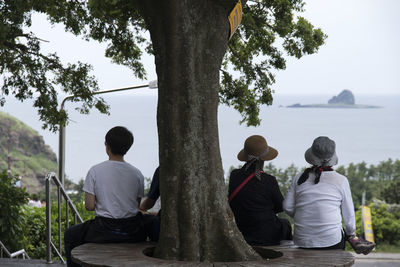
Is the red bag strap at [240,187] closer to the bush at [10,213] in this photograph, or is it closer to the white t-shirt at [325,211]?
the white t-shirt at [325,211]

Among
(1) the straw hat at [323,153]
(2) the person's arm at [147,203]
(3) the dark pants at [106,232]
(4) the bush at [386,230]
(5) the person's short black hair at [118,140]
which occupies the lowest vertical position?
(4) the bush at [386,230]

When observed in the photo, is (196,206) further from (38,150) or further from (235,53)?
(38,150)

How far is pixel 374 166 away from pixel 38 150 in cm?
9239

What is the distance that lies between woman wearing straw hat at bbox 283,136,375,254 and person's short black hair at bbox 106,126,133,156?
1.40 metres

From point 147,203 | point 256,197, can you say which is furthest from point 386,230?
point 147,203

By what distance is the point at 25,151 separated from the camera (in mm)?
136000

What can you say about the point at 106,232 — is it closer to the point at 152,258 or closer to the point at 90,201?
the point at 90,201

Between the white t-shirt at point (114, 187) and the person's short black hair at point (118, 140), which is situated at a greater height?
the person's short black hair at point (118, 140)

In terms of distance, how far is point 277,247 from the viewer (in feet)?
16.4

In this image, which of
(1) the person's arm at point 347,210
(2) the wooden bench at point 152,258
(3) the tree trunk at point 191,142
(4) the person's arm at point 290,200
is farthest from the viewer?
(4) the person's arm at point 290,200

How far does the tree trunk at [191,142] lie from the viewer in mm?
4637

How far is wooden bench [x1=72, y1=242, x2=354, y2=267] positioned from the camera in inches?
164

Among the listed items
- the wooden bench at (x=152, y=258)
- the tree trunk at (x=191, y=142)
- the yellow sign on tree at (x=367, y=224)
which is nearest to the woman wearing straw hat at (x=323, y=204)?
the wooden bench at (x=152, y=258)

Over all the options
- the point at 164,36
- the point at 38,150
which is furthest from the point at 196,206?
the point at 38,150
